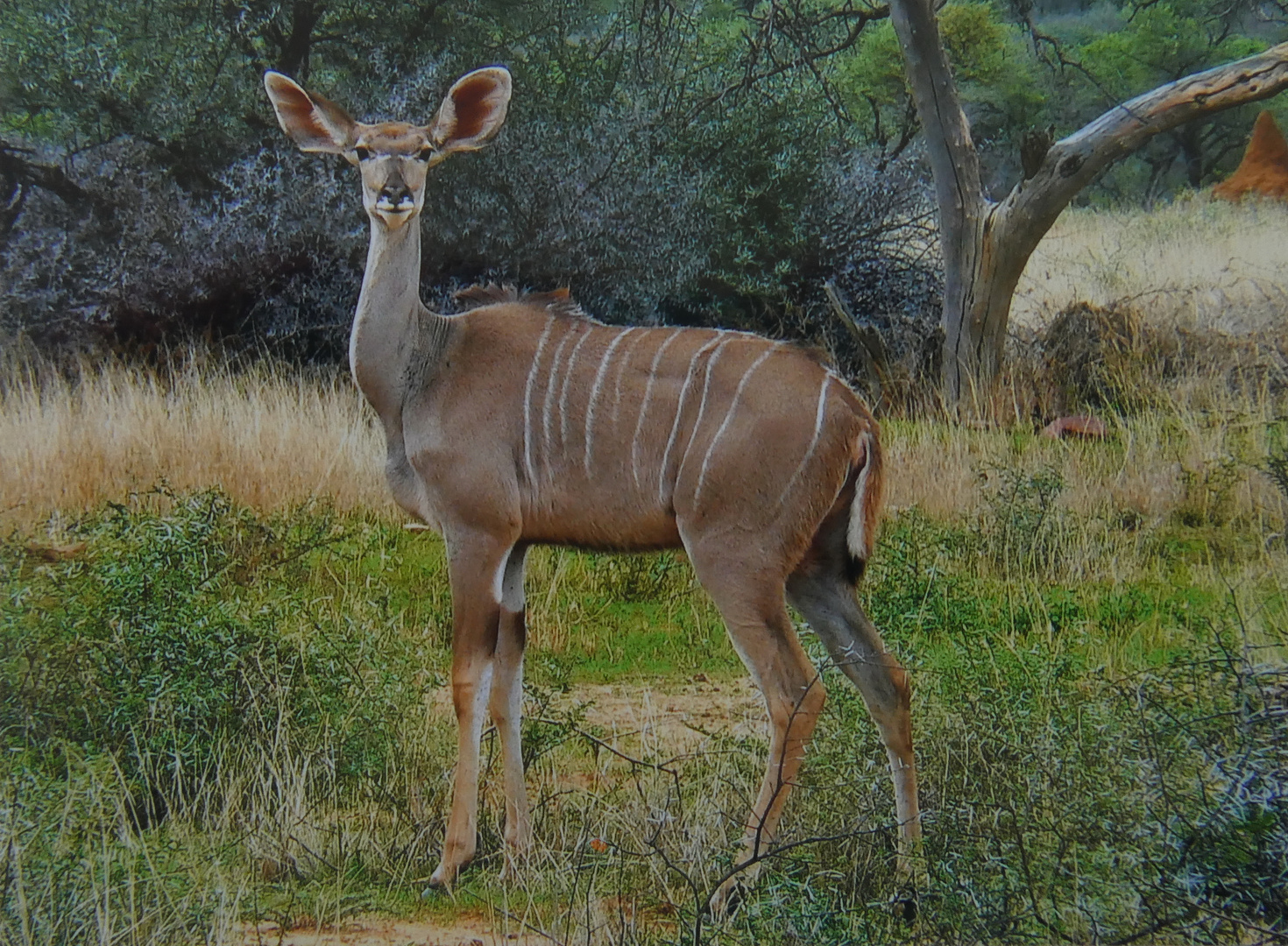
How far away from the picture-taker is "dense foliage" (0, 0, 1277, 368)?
24.1 feet

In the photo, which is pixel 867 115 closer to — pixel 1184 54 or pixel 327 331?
pixel 1184 54

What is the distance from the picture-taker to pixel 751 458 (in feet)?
10.5

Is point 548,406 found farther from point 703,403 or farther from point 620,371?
point 703,403

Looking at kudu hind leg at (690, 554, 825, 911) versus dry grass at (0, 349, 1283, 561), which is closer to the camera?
kudu hind leg at (690, 554, 825, 911)

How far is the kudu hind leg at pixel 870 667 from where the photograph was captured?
10.2ft

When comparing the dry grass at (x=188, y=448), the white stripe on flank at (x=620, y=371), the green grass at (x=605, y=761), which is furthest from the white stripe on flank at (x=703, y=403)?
the dry grass at (x=188, y=448)

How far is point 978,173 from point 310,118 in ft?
14.1

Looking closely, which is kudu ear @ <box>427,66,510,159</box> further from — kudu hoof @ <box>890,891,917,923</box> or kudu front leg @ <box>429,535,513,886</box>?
kudu hoof @ <box>890,891,917,923</box>

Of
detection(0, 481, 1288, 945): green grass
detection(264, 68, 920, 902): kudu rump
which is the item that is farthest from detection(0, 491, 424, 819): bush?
detection(264, 68, 920, 902): kudu rump

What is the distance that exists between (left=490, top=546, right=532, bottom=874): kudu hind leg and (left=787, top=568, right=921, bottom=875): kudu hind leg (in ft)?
2.00

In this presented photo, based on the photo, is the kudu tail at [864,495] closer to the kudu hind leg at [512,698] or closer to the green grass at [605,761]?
the green grass at [605,761]

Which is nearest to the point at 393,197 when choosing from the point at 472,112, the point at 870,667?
the point at 472,112

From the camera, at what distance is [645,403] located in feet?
11.2

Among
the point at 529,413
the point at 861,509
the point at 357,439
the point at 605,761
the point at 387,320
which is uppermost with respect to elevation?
the point at 387,320
